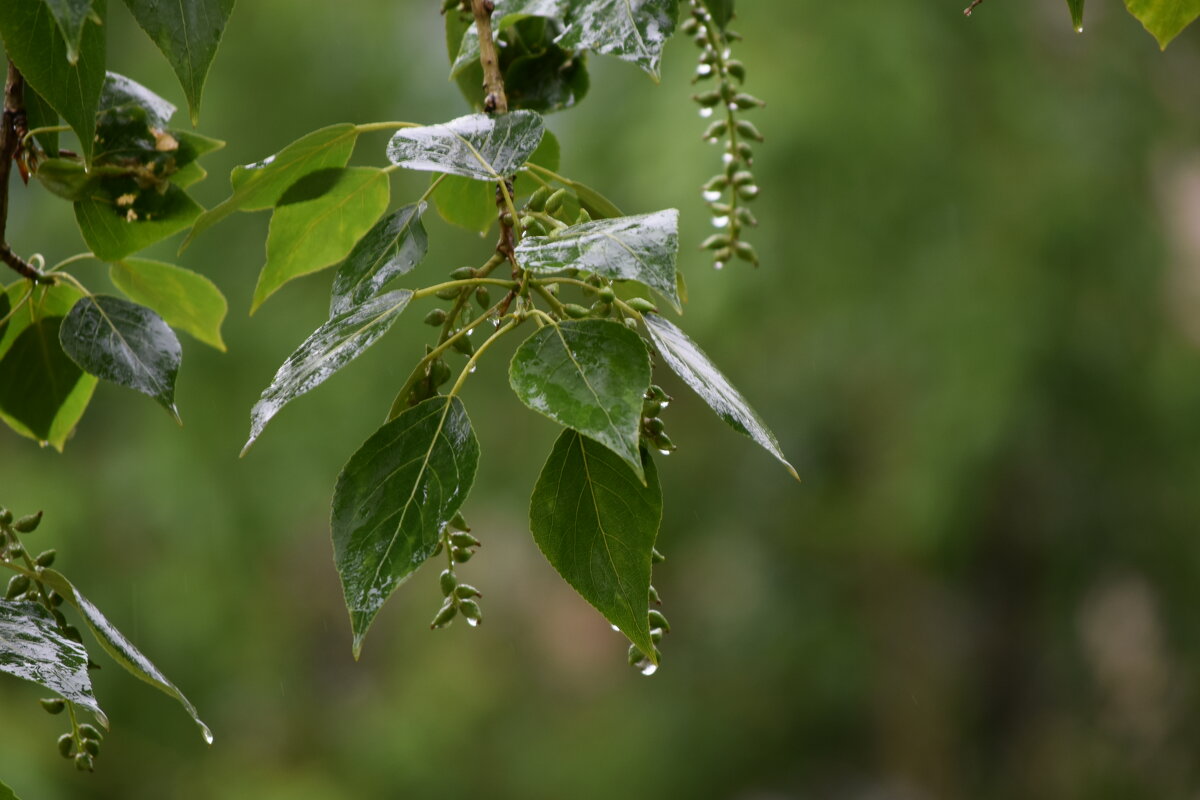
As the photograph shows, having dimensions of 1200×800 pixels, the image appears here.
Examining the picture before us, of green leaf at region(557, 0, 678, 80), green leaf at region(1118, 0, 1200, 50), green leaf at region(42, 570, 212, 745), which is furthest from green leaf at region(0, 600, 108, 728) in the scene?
green leaf at region(1118, 0, 1200, 50)

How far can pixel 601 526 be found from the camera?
15.0 inches

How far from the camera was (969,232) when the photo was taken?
2.99 meters

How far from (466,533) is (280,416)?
9.48ft

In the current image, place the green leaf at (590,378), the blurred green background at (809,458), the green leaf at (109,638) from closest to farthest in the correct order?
1. the green leaf at (590,378)
2. the green leaf at (109,638)
3. the blurred green background at (809,458)

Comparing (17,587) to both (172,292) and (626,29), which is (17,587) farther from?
(626,29)

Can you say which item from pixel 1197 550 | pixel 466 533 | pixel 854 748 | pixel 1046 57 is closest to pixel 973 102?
pixel 1046 57

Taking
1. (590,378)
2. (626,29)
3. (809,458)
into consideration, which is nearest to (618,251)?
(590,378)

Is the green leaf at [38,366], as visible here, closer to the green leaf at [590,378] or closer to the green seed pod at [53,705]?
the green seed pod at [53,705]

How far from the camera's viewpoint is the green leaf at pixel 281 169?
48 cm

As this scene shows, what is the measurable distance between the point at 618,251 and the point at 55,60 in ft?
0.66

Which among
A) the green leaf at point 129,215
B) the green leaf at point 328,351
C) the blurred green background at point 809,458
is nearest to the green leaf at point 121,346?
the green leaf at point 129,215

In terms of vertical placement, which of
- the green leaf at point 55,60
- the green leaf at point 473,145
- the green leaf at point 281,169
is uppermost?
the green leaf at point 55,60

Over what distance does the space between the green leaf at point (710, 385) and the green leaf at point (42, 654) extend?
0.20m

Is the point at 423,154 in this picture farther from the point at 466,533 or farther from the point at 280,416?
the point at 280,416
